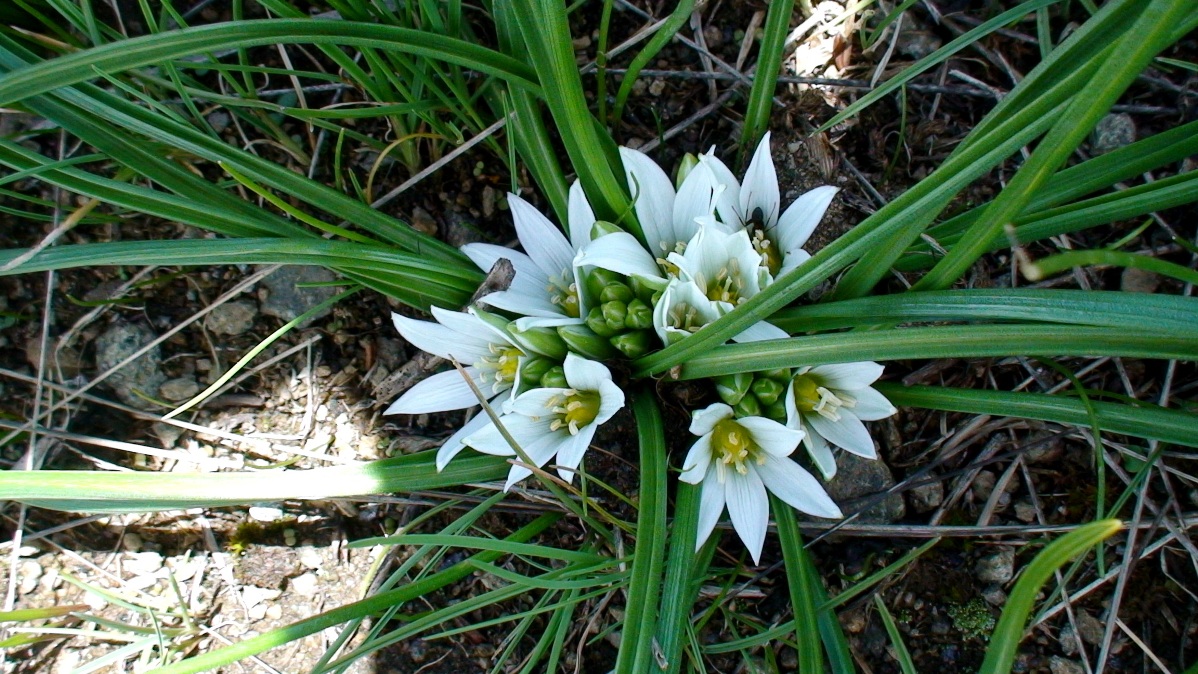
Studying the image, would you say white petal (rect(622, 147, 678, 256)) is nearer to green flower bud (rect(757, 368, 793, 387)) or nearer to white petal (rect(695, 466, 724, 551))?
green flower bud (rect(757, 368, 793, 387))

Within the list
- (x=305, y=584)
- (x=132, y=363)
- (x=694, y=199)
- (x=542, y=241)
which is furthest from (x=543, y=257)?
(x=132, y=363)

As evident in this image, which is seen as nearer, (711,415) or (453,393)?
(711,415)

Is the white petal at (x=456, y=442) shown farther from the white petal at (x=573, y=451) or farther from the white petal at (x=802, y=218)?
the white petal at (x=802, y=218)

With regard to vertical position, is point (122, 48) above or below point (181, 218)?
above

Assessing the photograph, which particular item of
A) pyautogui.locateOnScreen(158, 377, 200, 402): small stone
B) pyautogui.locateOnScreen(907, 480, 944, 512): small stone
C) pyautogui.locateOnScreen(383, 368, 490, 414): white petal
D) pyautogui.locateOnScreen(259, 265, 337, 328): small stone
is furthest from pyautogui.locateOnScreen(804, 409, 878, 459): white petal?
pyautogui.locateOnScreen(158, 377, 200, 402): small stone

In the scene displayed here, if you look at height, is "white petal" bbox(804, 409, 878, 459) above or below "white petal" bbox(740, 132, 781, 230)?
below

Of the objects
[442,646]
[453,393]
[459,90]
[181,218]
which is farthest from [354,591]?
[459,90]

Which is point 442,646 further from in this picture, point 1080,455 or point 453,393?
point 1080,455
